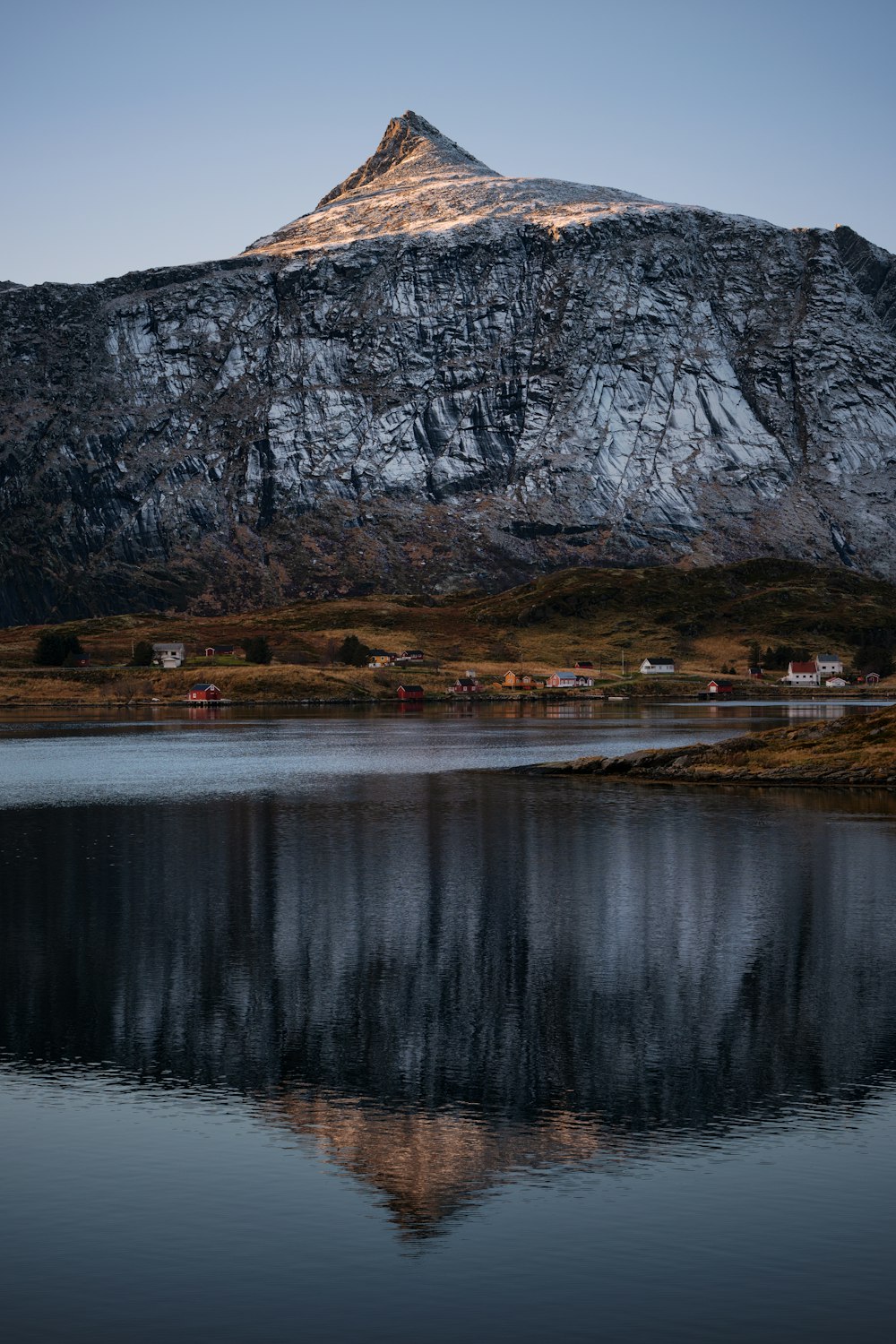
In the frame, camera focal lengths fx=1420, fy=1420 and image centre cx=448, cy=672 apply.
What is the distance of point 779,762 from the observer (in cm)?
9562

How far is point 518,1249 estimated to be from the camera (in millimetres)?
20703

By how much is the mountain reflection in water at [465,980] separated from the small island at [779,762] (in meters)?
20.6

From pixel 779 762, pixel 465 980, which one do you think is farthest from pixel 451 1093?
pixel 779 762

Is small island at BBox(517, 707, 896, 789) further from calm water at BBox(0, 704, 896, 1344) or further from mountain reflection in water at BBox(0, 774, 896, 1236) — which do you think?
calm water at BBox(0, 704, 896, 1344)

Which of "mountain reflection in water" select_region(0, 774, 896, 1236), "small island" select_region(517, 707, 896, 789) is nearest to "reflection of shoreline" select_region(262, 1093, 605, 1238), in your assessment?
"mountain reflection in water" select_region(0, 774, 896, 1236)

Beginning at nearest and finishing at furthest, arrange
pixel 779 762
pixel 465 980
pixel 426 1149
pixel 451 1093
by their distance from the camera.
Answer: pixel 426 1149, pixel 451 1093, pixel 465 980, pixel 779 762

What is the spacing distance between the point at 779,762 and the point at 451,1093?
71135 millimetres

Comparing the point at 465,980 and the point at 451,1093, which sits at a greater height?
the point at 451,1093

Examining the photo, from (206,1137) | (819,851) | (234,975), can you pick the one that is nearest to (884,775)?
(819,851)

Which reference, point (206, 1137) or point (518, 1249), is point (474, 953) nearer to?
point (206, 1137)

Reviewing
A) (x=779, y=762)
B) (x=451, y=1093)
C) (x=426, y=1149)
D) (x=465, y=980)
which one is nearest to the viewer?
(x=426, y=1149)

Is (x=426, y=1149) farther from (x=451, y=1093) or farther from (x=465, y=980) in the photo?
(x=465, y=980)

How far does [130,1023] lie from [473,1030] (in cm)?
827

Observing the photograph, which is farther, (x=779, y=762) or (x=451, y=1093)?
(x=779, y=762)
